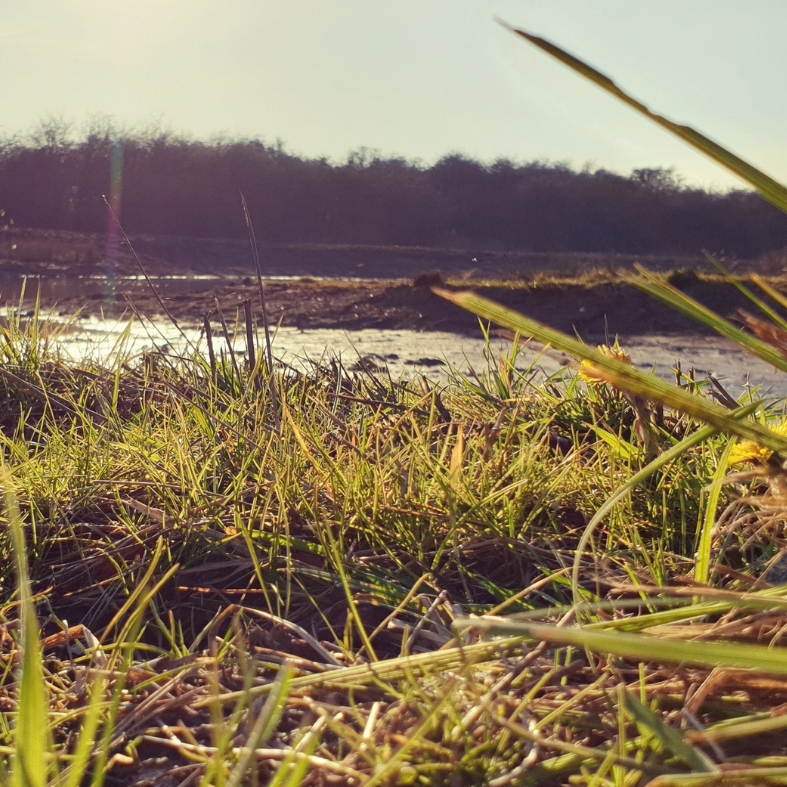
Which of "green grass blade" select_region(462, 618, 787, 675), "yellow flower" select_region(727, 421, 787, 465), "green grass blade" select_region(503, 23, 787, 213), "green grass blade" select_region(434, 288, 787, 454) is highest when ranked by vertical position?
"green grass blade" select_region(503, 23, 787, 213)

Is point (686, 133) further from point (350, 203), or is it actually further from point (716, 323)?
point (350, 203)

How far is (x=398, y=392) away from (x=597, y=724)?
5.06 feet

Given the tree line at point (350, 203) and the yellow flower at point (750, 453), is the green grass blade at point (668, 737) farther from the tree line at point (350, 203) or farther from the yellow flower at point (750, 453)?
the tree line at point (350, 203)

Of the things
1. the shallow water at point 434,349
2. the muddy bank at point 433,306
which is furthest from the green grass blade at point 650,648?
the muddy bank at point 433,306

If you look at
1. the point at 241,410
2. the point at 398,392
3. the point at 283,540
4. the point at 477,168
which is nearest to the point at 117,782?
the point at 283,540

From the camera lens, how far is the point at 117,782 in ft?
2.82

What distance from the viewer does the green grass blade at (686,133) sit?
655 mm

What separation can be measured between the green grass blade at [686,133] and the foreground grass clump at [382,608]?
237mm

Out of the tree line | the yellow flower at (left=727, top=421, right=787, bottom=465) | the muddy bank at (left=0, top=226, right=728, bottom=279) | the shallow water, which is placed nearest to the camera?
the yellow flower at (left=727, top=421, right=787, bottom=465)

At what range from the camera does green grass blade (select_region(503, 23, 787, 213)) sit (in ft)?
2.15

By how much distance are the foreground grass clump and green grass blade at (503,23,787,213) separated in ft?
0.78

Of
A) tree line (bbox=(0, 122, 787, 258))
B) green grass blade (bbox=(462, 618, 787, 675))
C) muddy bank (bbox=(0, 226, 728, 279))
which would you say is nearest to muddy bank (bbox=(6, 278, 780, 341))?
muddy bank (bbox=(0, 226, 728, 279))

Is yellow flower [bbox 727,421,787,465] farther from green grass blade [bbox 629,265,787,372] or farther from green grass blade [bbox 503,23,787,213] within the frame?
green grass blade [bbox 503,23,787,213]

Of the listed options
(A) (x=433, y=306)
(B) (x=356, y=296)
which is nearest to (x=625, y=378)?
(A) (x=433, y=306)
